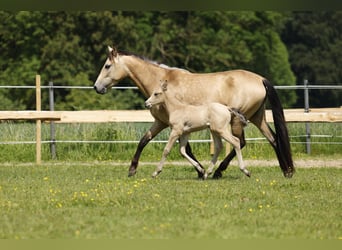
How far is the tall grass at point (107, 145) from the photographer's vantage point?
714 inches

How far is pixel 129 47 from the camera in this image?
134ft

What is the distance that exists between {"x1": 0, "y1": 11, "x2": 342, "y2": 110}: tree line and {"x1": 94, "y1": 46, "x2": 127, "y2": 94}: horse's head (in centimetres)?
1886

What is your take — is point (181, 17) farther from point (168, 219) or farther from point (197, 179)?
point (168, 219)

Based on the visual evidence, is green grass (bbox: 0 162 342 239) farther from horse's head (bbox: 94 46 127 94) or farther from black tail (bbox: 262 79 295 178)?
horse's head (bbox: 94 46 127 94)

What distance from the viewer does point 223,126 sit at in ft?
40.1

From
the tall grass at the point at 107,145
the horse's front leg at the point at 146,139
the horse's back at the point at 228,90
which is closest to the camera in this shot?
the horse's back at the point at 228,90

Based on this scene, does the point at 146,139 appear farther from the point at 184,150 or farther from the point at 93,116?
the point at 93,116

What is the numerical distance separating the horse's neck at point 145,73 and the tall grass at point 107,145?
4.58 m

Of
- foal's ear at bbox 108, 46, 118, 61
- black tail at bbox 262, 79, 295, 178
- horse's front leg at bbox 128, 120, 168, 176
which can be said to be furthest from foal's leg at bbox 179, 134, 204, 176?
foal's ear at bbox 108, 46, 118, 61

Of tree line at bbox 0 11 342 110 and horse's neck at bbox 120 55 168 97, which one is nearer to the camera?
horse's neck at bbox 120 55 168 97

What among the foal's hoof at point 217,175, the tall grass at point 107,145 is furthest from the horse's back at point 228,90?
the tall grass at point 107,145

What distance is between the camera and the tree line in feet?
128

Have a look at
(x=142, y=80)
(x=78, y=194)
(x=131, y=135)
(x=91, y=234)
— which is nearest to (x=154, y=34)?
(x=131, y=135)

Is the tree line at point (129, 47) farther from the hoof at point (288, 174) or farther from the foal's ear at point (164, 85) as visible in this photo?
the hoof at point (288, 174)
